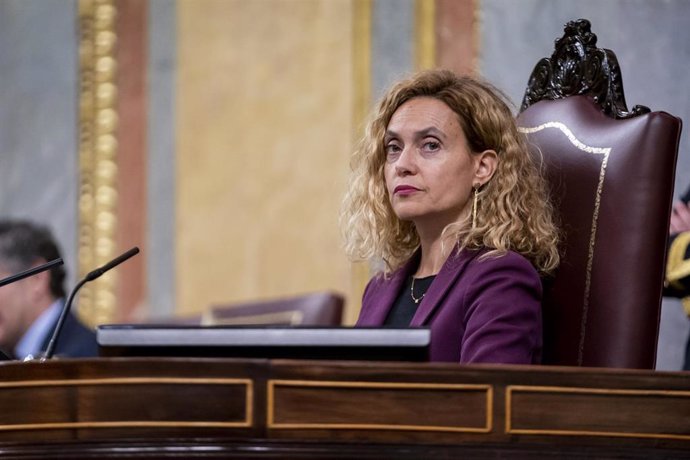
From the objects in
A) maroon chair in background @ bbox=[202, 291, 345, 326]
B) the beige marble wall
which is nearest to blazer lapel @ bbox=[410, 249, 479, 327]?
maroon chair in background @ bbox=[202, 291, 345, 326]

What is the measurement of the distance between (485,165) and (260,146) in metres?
2.67

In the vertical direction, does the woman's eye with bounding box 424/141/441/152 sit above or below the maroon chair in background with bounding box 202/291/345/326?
above

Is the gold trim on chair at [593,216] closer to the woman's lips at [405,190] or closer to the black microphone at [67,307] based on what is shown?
the woman's lips at [405,190]

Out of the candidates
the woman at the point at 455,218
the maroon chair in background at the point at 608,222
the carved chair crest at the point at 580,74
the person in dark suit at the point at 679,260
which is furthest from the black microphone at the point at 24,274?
the person in dark suit at the point at 679,260

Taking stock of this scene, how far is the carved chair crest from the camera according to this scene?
3.05 meters

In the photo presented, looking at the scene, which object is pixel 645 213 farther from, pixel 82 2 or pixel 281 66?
pixel 82 2

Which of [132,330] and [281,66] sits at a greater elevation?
[281,66]

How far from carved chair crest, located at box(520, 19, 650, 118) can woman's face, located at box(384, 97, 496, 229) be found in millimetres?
264

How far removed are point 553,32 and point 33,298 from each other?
74.6 inches

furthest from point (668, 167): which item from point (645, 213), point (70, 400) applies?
point (70, 400)

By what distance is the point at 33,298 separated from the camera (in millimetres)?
4773

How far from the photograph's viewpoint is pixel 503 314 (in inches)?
107

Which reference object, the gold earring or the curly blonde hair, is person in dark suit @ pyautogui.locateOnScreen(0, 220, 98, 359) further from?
the gold earring

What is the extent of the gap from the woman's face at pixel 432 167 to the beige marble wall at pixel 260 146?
7.61 ft
